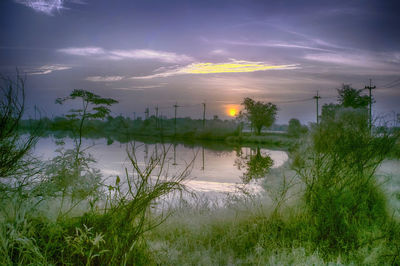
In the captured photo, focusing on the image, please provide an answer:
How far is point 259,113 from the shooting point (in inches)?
2045

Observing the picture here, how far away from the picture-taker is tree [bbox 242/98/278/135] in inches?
2035

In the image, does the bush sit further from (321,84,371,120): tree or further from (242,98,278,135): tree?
(242,98,278,135): tree

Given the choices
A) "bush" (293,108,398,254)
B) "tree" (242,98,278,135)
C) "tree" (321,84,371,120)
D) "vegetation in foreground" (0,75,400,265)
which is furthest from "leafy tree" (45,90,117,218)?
"tree" (242,98,278,135)

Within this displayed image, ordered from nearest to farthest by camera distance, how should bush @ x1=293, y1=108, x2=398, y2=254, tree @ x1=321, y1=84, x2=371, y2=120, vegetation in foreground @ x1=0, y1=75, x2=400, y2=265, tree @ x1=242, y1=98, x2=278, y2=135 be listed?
1. vegetation in foreground @ x1=0, y1=75, x2=400, y2=265
2. bush @ x1=293, y1=108, x2=398, y2=254
3. tree @ x1=321, y1=84, x2=371, y2=120
4. tree @ x1=242, y1=98, x2=278, y2=135

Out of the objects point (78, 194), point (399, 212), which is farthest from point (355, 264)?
point (78, 194)

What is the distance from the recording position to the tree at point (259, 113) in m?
51.7

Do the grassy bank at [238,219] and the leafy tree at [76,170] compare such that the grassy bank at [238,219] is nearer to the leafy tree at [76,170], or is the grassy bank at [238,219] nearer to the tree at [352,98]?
the leafy tree at [76,170]

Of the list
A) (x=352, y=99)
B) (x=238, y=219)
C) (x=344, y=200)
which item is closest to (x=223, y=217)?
(x=238, y=219)

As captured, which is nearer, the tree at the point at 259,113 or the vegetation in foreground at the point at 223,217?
the vegetation in foreground at the point at 223,217

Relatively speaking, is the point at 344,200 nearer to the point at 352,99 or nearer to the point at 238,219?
the point at 238,219

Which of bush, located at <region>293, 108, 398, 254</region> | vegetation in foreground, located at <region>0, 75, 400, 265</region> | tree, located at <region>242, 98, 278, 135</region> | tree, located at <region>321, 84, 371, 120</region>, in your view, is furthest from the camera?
tree, located at <region>242, 98, 278, 135</region>

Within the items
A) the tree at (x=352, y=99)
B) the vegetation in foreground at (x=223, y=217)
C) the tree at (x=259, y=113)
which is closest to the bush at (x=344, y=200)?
the vegetation in foreground at (x=223, y=217)

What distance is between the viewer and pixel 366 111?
17.2 meters

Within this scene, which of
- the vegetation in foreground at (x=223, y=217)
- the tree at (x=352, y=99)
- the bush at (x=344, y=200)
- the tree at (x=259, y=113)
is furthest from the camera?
the tree at (x=259, y=113)
